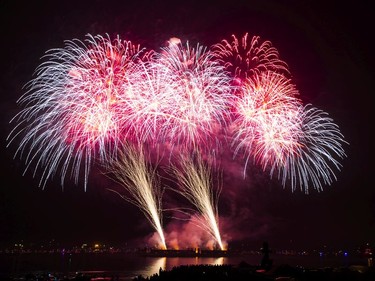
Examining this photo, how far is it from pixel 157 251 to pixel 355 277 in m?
120

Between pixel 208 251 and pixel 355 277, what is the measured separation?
104009mm

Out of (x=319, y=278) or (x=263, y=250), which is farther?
(x=263, y=250)

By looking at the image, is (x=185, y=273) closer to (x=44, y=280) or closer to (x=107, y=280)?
(x=107, y=280)

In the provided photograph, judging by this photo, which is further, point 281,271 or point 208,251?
point 208,251

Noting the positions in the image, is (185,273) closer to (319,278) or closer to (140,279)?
(140,279)

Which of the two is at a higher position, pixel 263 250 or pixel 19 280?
pixel 263 250

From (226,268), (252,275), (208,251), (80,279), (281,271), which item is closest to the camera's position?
(252,275)

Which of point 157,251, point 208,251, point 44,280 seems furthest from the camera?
point 157,251

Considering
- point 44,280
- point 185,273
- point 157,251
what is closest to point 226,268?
point 185,273

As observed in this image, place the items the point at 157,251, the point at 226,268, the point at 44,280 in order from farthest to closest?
the point at 157,251
the point at 44,280
the point at 226,268

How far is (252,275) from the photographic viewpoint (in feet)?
82.4

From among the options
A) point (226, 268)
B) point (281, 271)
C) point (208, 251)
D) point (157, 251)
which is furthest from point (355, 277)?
point (157, 251)

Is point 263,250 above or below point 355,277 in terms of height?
above

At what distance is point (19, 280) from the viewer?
3962 centimetres
